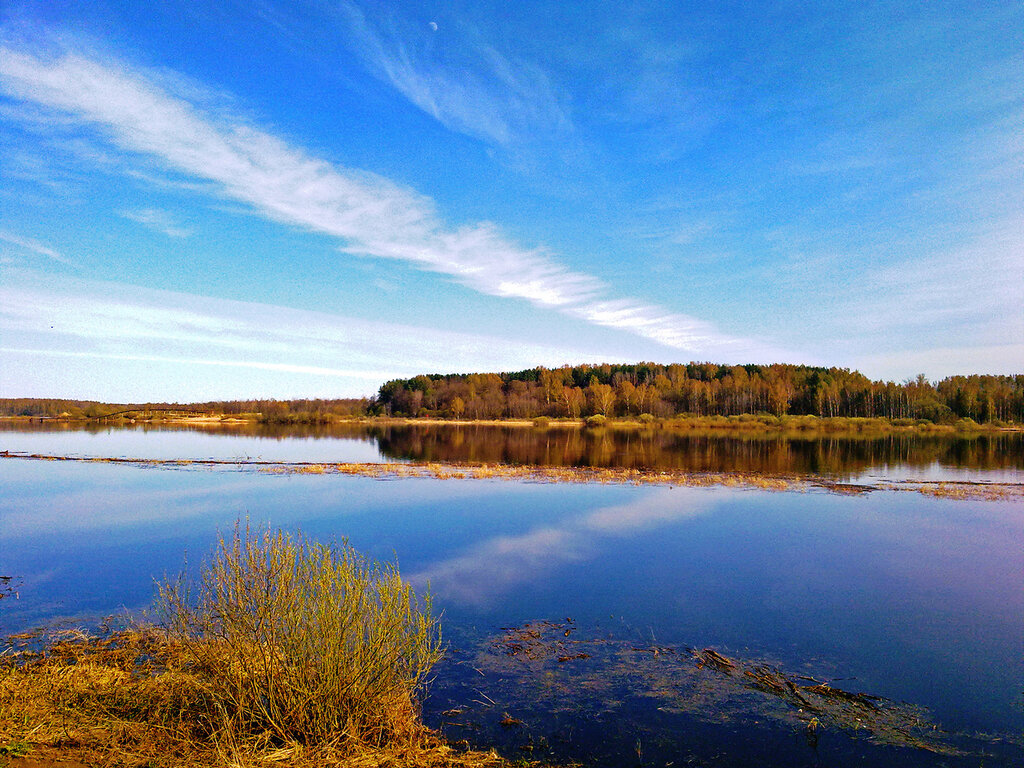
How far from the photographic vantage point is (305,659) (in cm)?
594

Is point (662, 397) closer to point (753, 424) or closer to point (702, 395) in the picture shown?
point (702, 395)

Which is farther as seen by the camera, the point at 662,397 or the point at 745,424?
the point at 662,397

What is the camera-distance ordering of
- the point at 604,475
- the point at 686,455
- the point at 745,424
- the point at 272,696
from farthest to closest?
1. the point at 745,424
2. the point at 686,455
3. the point at 604,475
4. the point at 272,696

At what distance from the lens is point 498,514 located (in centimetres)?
2081

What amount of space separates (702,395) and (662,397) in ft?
28.9

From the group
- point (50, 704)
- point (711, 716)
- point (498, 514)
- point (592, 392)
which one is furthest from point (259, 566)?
point (592, 392)

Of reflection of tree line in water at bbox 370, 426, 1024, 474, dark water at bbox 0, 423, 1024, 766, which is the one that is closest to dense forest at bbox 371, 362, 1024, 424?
reflection of tree line in water at bbox 370, 426, 1024, 474

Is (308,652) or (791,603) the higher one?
(308,652)

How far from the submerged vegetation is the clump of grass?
0.04 ft

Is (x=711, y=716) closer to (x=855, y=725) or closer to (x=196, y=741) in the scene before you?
(x=855, y=725)

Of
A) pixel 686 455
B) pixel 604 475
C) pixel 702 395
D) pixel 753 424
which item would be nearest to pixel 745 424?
pixel 753 424

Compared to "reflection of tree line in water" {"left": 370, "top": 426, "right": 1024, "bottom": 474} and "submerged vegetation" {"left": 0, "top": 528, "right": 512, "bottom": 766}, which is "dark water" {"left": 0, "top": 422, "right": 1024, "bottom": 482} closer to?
"reflection of tree line in water" {"left": 370, "top": 426, "right": 1024, "bottom": 474}

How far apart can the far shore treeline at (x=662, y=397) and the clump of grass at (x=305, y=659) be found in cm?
10794

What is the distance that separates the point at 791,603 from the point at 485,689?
6.81 meters
